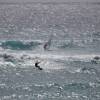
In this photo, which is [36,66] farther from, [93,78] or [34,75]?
[93,78]

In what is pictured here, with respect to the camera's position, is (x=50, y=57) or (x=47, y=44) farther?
(x=47, y=44)

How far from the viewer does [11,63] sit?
6.83 meters

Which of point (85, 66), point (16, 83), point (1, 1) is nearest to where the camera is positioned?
point (16, 83)

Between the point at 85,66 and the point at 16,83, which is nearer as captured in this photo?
the point at 16,83

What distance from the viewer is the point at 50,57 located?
732 centimetres

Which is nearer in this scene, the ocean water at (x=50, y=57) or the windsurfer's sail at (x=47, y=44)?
the ocean water at (x=50, y=57)

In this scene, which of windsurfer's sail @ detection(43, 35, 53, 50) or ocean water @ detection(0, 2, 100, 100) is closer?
ocean water @ detection(0, 2, 100, 100)

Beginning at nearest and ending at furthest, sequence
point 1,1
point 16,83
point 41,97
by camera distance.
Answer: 1. point 41,97
2. point 16,83
3. point 1,1

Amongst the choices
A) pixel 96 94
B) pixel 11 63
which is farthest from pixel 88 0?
pixel 96 94

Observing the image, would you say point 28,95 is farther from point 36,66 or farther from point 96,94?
point 36,66

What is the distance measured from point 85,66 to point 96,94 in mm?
1429

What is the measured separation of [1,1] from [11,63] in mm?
11477

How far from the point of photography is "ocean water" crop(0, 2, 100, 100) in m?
5.40

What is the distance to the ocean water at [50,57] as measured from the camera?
540 cm
